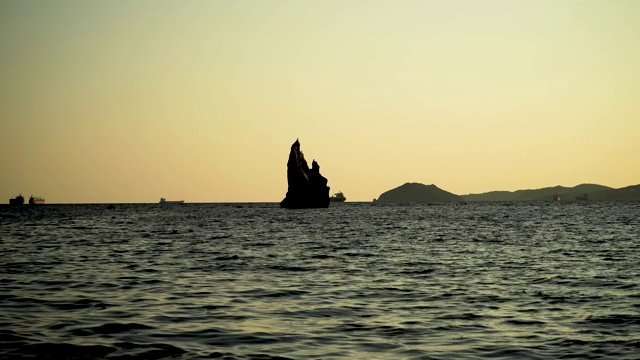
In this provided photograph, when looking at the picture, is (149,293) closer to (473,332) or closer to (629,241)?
(473,332)

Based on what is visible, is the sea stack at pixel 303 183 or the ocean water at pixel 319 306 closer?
the ocean water at pixel 319 306

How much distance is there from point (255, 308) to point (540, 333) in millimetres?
7397

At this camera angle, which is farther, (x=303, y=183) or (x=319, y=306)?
(x=303, y=183)

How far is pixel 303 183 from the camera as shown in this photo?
169 m

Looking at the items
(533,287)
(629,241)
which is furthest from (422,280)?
(629,241)

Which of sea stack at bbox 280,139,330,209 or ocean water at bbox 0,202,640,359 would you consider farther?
sea stack at bbox 280,139,330,209

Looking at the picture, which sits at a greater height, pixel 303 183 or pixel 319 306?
pixel 303 183

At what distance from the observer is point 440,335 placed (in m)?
14.6

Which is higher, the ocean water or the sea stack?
the sea stack

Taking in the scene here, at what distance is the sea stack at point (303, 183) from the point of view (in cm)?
17000

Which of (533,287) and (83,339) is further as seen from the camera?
(533,287)

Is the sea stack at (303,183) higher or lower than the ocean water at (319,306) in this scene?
higher

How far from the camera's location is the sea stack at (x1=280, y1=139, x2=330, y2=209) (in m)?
170

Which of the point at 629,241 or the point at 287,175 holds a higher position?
the point at 287,175
